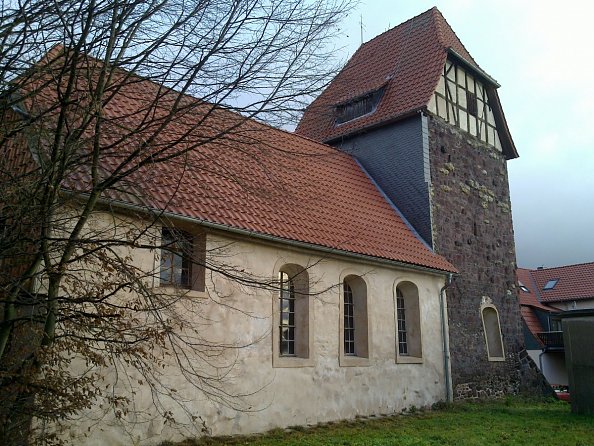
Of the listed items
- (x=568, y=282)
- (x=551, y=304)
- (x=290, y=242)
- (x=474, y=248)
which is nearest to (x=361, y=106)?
(x=474, y=248)

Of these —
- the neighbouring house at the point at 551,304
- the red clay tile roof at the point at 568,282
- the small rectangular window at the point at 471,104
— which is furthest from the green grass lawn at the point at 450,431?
the red clay tile roof at the point at 568,282

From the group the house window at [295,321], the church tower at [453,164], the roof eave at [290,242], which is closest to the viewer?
the roof eave at [290,242]

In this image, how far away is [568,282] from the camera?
34.6 meters

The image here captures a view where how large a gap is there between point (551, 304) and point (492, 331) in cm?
1905

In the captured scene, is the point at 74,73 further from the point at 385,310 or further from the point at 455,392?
the point at 455,392

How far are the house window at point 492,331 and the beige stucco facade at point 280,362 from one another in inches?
140

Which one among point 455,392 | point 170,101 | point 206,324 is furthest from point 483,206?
point 170,101

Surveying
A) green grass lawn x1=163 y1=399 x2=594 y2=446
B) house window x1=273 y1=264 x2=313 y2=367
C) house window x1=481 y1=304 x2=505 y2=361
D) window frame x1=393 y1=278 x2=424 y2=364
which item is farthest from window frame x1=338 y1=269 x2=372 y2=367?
house window x1=481 y1=304 x2=505 y2=361

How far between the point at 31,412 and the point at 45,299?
1.00 meters

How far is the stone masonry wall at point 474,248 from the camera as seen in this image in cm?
1527

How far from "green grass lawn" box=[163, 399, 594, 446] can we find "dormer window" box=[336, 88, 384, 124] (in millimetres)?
9012

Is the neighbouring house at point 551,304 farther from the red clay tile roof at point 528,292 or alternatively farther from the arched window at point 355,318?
the arched window at point 355,318

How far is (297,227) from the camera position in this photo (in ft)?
37.3

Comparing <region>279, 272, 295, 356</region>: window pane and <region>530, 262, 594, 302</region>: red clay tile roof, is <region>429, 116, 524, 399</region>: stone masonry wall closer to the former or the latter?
<region>279, 272, 295, 356</region>: window pane
